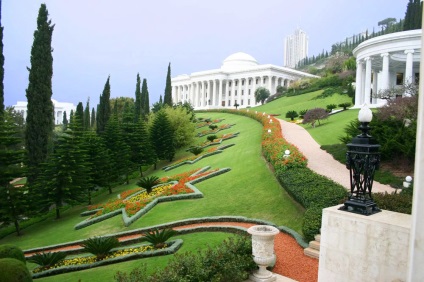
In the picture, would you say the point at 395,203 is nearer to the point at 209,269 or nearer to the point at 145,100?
the point at 209,269

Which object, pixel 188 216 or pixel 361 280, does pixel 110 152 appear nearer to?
pixel 188 216

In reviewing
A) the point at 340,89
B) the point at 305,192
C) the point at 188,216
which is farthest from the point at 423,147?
Result: the point at 340,89

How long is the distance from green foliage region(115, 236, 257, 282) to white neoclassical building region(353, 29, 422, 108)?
89.7 feet

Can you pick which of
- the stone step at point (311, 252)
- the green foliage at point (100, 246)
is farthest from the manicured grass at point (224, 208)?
the green foliage at point (100, 246)

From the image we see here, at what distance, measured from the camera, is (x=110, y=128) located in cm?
2864

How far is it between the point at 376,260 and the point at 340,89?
5171cm

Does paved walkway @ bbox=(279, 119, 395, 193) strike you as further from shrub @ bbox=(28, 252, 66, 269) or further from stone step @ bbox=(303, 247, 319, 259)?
shrub @ bbox=(28, 252, 66, 269)

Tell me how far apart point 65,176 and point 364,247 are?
62.1ft

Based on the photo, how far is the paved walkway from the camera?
1413 cm

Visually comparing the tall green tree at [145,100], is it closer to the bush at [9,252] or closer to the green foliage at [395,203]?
the bush at [9,252]

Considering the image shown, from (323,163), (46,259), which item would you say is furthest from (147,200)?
(323,163)

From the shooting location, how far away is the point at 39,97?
24.1m

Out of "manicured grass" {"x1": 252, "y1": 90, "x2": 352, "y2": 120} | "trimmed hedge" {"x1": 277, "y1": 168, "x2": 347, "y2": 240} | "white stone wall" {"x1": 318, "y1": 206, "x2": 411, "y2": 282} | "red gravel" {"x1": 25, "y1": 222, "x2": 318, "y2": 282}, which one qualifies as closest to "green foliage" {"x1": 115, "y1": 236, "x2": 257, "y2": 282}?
"red gravel" {"x1": 25, "y1": 222, "x2": 318, "y2": 282}

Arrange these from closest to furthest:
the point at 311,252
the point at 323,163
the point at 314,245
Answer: the point at 311,252
the point at 314,245
the point at 323,163
